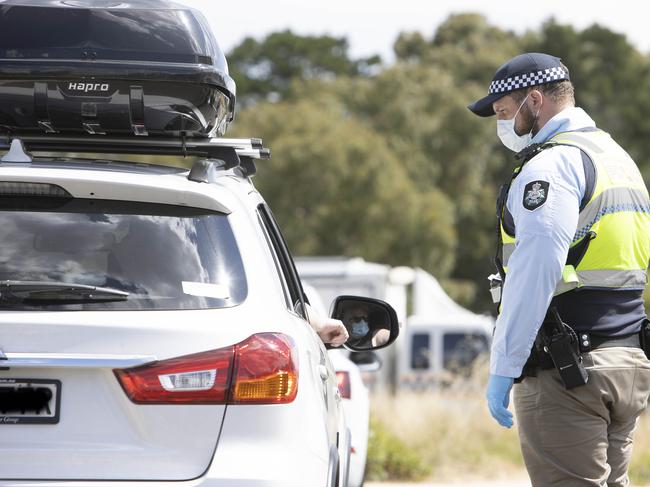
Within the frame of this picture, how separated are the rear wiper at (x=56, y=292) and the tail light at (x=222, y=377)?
22cm

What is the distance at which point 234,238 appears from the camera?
147 inches

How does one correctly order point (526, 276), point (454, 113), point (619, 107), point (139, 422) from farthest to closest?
point (619, 107) < point (454, 113) < point (526, 276) < point (139, 422)

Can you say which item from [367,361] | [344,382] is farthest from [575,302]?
[367,361]

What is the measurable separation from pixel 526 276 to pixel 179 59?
1.52m

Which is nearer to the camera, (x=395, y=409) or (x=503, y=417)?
(x=503, y=417)

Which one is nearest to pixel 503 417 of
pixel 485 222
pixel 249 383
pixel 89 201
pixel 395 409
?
pixel 249 383

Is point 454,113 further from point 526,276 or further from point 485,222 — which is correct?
point 526,276

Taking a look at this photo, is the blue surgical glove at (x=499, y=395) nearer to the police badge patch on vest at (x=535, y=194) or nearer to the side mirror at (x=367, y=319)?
the police badge patch on vest at (x=535, y=194)

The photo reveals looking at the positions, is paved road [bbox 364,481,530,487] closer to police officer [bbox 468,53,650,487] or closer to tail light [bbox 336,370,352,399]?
tail light [bbox 336,370,352,399]

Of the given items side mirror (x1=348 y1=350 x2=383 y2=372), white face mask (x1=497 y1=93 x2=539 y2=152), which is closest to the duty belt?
white face mask (x1=497 y1=93 x2=539 y2=152)

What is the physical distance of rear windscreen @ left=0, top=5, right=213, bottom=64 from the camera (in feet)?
15.8

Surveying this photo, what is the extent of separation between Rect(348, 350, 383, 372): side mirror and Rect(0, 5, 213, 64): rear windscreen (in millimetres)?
3550

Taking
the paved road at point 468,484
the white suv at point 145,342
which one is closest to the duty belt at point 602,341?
the white suv at point 145,342

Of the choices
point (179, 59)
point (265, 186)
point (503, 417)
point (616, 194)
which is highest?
point (179, 59)
